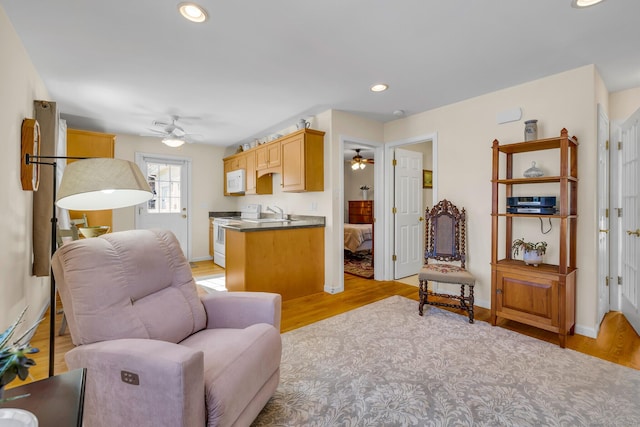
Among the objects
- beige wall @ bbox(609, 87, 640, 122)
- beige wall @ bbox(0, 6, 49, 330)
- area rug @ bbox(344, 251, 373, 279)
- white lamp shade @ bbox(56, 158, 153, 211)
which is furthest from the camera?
area rug @ bbox(344, 251, 373, 279)

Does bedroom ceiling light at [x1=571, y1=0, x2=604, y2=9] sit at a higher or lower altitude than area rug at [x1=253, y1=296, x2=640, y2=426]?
higher

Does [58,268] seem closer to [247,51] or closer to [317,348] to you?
[317,348]

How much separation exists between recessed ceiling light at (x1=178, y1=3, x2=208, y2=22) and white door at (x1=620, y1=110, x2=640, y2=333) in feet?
11.8

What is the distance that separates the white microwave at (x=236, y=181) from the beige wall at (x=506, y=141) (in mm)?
2906

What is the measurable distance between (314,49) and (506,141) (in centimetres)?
221

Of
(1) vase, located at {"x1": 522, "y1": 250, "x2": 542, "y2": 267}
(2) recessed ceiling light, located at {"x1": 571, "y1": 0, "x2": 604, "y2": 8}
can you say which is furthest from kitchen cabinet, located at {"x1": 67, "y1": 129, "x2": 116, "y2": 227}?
(1) vase, located at {"x1": 522, "y1": 250, "x2": 542, "y2": 267}

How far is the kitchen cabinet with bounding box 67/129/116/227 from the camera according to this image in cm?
393

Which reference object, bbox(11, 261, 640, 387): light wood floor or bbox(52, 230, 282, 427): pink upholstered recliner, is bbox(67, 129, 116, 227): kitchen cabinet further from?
bbox(52, 230, 282, 427): pink upholstered recliner

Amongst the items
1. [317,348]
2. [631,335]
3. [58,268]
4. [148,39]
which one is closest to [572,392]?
[631,335]

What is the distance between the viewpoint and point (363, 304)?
3.40 metres

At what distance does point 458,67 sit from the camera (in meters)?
2.63

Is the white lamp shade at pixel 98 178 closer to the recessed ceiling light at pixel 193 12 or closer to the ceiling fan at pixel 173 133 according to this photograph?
the recessed ceiling light at pixel 193 12

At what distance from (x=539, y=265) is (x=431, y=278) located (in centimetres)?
95

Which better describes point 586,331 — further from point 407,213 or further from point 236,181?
point 236,181
